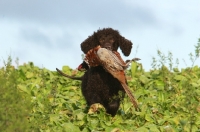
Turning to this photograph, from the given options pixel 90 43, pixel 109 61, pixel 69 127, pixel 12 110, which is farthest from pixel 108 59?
pixel 12 110

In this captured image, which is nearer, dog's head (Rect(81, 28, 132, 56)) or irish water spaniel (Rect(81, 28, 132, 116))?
irish water spaniel (Rect(81, 28, 132, 116))

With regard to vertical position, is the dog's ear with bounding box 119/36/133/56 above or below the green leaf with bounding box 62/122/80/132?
above

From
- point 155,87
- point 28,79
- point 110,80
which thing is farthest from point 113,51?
point 28,79

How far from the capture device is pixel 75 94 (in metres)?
12.0

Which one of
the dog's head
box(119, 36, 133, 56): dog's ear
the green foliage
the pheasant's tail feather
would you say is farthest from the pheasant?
the green foliage

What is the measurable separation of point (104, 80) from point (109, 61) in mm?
272

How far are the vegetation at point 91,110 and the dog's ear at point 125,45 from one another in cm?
77

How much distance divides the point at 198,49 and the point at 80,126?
9.71 feet

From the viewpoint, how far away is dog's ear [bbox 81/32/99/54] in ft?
31.6

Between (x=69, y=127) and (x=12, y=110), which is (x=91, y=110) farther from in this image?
(x=12, y=110)

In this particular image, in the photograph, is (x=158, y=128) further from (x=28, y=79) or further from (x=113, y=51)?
(x=28, y=79)

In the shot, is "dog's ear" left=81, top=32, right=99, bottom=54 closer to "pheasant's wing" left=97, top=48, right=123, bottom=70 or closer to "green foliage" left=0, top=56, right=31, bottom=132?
"pheasant's wing" left=97, top=48, right=123, bottom=70

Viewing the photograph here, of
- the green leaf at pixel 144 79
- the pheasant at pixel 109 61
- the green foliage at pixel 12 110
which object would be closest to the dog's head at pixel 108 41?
the pheasant at pixel 109 61

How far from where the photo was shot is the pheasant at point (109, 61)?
30.0ft
